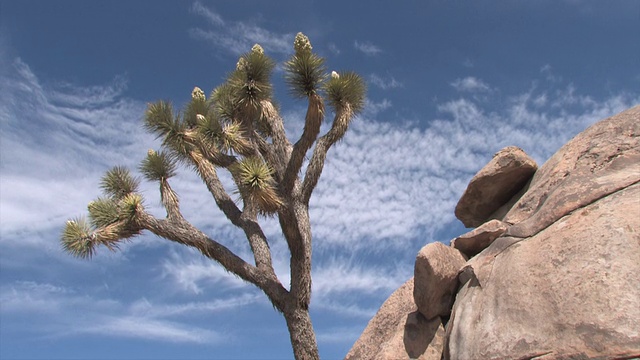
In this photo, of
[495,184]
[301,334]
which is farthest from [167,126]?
[495,184]

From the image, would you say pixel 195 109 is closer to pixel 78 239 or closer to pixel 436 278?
pixel 78 239

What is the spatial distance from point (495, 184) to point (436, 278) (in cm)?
169

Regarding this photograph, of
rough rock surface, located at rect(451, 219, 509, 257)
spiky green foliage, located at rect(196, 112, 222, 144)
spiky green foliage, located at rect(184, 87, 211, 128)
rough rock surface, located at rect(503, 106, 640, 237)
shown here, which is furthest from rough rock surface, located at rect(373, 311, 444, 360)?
spiky green foliage, located at rect(184, 87, 211, 128)

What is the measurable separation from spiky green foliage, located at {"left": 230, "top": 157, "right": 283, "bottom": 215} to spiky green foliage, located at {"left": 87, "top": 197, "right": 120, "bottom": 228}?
→ 8.07ft

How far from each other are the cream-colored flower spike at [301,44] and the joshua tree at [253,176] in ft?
0.06

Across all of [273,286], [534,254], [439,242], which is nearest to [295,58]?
[273,286]

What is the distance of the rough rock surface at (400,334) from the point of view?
589 cm

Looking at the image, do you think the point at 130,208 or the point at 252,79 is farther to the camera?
the point at 252,79

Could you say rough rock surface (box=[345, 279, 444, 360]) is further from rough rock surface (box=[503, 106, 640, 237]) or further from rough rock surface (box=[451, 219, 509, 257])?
rough rock surface (box=[503, 106, 640, 237])

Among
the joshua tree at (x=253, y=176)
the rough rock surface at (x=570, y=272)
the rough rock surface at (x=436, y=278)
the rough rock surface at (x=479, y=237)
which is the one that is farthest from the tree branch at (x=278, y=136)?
the rough rock surface at (x=570, y=272)

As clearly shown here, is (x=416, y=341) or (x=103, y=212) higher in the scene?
(x=103, y=212)

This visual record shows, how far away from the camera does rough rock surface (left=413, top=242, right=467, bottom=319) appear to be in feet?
18.7

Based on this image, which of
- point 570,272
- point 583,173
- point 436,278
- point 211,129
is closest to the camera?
point 570,272

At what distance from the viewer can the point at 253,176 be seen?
9.93m
